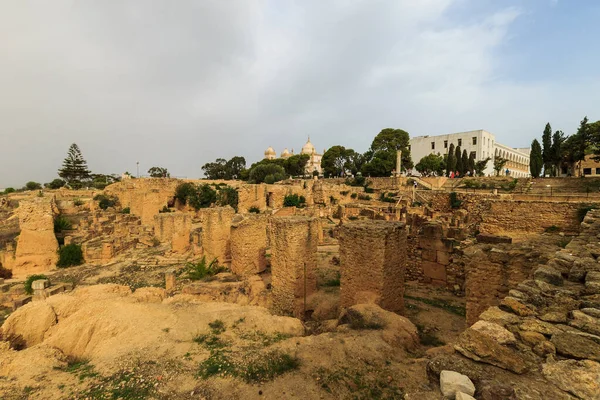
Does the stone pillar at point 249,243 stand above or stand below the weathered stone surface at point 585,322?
below

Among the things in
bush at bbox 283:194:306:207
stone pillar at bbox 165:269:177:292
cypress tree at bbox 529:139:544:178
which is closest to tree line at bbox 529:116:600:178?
cypress tree at bbox 529:139:544:178

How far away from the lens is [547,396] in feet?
6.38

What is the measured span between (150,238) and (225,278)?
1017cm

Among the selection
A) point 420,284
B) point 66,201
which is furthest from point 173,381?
point 66,201

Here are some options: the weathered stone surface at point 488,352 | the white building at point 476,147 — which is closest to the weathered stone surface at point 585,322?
the weathered stone surface at point 488,352

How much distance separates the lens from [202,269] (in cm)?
1178

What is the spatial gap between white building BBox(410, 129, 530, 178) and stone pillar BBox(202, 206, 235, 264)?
54.7 m

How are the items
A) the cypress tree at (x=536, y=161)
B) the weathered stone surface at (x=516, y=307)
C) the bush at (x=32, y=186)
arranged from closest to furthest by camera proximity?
the weathered stone surface at (x=516, y=307), the cypress tree at (x=536, y=161), the bush at (x=32, y=186)

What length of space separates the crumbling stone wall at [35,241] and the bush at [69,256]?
29cm

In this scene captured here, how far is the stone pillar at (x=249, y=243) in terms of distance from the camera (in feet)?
34.7

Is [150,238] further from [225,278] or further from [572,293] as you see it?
[572,293]

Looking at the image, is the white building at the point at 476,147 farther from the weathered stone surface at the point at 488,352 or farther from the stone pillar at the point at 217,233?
the weathered stone surface at the point at 488,352

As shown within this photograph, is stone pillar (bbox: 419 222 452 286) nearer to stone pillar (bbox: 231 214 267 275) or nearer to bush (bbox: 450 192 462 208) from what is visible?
stone pillar (bbox: 231 214 267 275)

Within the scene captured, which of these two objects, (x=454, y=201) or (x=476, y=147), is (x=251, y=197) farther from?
(x=476, y=147)
